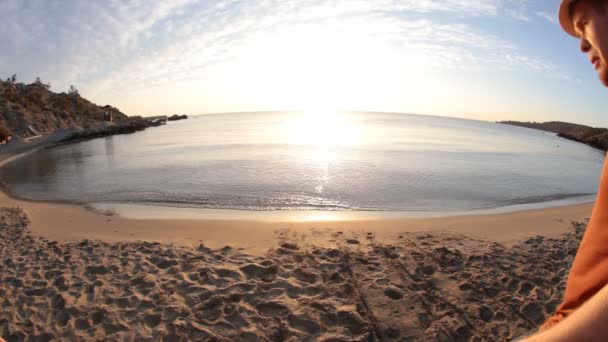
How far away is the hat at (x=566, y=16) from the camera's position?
102 cm

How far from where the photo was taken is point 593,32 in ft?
3.09

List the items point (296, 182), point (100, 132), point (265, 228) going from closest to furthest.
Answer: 1. point (265, 228)
2. point (296, 182)
3. point (100, 132)

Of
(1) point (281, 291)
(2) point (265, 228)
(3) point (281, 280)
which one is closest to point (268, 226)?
(2) point (265, 228)

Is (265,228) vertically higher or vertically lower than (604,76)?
lower

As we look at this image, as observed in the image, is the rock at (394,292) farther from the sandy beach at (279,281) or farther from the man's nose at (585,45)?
the man's nose at (585,45)

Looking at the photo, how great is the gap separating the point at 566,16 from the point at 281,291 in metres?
5.12

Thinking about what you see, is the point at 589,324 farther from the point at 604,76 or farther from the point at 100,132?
the point at 100,132

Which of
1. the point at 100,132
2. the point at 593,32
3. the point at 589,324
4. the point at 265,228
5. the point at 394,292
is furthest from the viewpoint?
the point at 100,132

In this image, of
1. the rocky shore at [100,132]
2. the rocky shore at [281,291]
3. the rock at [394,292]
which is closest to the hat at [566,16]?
the rocky shore at [281,291]

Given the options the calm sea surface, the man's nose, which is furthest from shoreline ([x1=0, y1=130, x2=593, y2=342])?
the man's nose

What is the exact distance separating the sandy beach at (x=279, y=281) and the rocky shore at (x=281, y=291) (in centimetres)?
2

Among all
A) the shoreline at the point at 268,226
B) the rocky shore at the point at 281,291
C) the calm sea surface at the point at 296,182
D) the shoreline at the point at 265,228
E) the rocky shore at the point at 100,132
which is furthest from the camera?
the rocky shore at the point at 100,132

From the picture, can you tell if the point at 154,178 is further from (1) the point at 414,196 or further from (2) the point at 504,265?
(2) the point at 504,265

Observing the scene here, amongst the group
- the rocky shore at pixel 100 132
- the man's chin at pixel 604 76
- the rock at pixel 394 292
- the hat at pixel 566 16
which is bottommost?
the rock at pixel 394 292
